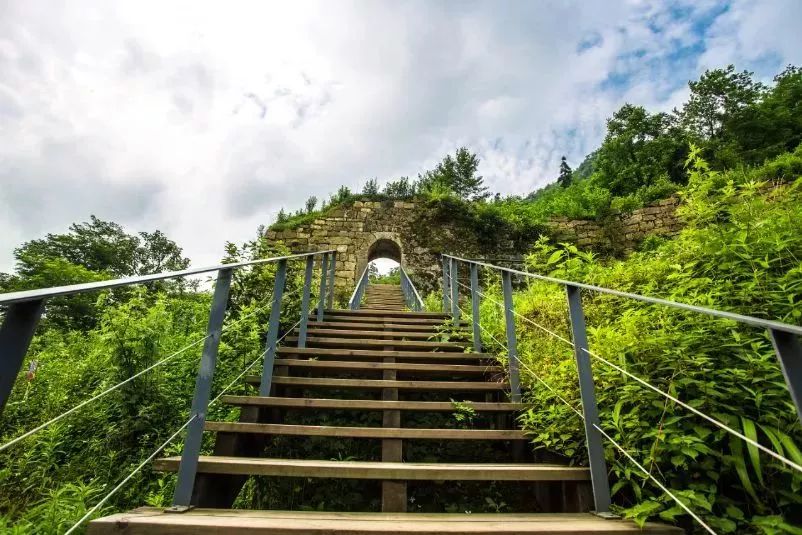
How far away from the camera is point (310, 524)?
132cm

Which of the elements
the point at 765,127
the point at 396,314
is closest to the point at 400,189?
the point at 396,314

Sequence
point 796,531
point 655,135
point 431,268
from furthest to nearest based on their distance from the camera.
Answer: point 655,135 < point 431,268 < point 796,531

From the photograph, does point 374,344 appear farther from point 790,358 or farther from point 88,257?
point 88,257

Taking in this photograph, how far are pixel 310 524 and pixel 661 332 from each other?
5.69ft

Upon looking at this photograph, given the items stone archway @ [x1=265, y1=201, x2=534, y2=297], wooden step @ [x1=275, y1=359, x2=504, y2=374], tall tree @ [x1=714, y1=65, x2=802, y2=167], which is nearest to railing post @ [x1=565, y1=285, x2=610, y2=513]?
wooden step @ [x1=275, y1=359, x2=504, y2=374]

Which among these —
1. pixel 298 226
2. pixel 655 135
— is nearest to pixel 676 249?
pixel 298 226

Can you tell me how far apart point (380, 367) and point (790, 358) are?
7.64 ft

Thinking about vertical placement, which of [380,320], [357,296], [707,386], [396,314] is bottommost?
[707,386]

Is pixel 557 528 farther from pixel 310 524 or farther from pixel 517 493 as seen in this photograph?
pixel 517 493

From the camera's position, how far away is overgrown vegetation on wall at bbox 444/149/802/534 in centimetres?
124

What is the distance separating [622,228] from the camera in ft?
32.9

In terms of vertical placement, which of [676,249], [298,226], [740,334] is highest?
[298,226]

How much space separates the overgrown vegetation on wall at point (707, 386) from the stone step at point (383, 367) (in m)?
0.41

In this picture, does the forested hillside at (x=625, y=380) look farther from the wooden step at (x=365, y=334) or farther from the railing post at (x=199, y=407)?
the wooden step at (x=365, y=334)
